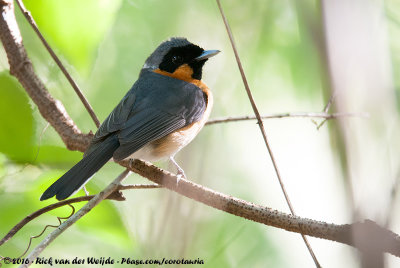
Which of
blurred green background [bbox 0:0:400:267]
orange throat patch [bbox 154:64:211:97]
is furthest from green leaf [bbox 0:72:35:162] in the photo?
orange throat patch [bbox 154:64:211:97]

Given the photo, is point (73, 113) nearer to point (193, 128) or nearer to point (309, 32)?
point (193, 128)

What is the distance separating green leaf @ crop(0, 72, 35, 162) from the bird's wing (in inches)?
15.3

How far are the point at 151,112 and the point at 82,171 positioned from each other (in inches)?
30.8

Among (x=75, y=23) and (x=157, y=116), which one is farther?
(x=157, y=116)

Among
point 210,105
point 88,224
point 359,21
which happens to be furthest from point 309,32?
point 210,105

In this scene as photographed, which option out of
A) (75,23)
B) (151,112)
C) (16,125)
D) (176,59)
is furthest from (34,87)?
(176,59)

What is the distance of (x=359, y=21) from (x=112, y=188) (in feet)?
5.53

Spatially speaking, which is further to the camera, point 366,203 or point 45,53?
point 45,53

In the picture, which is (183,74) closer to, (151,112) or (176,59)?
(176,59)

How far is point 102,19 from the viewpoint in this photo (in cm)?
274

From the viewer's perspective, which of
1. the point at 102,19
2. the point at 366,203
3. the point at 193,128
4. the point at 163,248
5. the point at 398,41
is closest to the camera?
the point at 366,203

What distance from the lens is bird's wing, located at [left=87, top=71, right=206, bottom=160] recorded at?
2932 millimetres

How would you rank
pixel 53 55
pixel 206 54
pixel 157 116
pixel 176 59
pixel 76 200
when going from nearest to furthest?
pixel 76 200 → pixel 53 55 → pixel 157 116 → pixel 206 54 → pixel 176 59

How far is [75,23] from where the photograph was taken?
275cm
